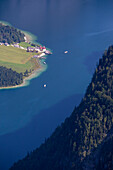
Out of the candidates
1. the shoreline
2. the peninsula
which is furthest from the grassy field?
the shoreline

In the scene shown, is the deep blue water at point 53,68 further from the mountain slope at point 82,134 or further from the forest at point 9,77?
the mountain slope at point 82,134

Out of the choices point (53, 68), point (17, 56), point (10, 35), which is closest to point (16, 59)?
point (17, 56)

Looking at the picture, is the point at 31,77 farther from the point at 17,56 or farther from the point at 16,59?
the point at 17,56

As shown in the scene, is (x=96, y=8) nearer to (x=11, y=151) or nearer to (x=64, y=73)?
(x=64, y=73)

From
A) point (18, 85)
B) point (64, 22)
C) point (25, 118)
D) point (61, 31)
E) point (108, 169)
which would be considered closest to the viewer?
point (108, 169)

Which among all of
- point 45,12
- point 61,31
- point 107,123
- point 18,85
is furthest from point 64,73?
point 45,12

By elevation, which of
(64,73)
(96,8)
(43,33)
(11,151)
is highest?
(96,8)

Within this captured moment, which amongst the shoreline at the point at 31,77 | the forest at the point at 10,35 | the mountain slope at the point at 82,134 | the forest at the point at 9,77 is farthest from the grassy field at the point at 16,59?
the mountain slope at the point at 82,134
